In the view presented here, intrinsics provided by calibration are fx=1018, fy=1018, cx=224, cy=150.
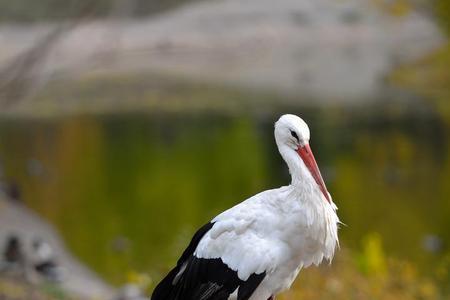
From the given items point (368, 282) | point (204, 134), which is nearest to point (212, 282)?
point (368, 282)

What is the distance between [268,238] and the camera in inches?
143

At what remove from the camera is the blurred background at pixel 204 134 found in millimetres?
7035

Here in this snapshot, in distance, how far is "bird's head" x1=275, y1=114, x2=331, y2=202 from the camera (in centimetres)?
365

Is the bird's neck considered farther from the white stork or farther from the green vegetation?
the green vegetation

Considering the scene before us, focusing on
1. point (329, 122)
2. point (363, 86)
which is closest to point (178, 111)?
point (329, 122)

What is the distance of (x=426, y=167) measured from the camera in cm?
1217

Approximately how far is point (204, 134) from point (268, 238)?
444 inches

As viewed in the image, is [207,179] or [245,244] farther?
[207,179]

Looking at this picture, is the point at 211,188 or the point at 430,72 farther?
the point at 430,72

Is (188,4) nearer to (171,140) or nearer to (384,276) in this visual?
(171,140)

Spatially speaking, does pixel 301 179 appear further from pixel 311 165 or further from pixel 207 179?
pixel 207 179

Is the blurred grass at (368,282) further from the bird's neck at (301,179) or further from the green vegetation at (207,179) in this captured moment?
the bird's neck at (301,179)

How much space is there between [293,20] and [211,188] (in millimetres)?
14289

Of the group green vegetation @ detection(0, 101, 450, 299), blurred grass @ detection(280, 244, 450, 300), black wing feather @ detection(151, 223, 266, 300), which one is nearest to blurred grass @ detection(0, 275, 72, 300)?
green vegetation @ detection(0, 101, 450, 299)
